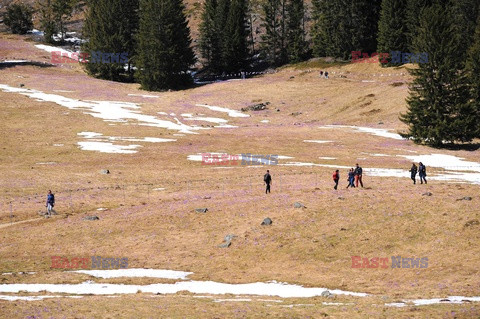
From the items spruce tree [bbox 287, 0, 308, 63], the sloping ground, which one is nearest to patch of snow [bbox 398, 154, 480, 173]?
the sloping ground

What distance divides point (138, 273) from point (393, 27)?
99.4m

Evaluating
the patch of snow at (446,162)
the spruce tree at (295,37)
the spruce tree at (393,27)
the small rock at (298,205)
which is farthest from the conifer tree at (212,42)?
the small rock at (298,205)

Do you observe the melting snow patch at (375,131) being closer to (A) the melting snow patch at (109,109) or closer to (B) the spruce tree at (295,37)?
(A) the melting snow patch at (109,109)

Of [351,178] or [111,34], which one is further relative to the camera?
[111,34]

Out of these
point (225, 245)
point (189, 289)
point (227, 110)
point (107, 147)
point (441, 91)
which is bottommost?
point (189, 289)

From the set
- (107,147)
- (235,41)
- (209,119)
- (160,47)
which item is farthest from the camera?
(235,41)

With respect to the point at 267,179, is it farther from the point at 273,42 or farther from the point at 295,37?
the point at 273,42

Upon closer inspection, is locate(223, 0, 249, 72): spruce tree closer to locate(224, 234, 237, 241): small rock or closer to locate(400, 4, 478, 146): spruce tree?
locate(400, 4, 478, 146): spruce tree

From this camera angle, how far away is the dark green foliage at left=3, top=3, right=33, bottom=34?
175250 mm

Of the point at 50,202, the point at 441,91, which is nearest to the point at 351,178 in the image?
the point at 50,202

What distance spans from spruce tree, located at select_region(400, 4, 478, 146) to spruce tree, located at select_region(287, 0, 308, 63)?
66.8 metres

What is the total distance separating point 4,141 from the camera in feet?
242

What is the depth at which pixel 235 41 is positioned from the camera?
460ft

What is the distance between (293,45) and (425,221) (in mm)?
110313
